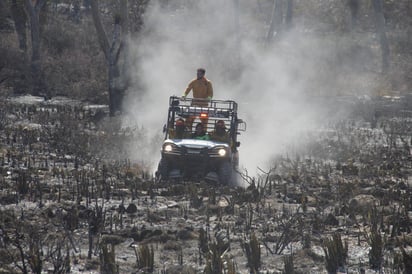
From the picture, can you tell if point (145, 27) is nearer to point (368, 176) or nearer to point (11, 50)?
point (11, 50)

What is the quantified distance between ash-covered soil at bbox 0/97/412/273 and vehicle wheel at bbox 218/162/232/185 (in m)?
0.70

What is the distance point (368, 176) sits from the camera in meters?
17.4

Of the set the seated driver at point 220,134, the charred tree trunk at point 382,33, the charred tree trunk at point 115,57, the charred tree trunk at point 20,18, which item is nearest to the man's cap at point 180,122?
the seated driver at point 220,134

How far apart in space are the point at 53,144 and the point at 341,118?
1425 cm

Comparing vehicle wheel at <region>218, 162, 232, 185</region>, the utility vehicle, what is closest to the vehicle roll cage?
the utility vehicle

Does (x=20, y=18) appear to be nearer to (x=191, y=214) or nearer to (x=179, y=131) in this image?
(x=179, y=131)

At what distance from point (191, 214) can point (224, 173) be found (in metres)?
3.61

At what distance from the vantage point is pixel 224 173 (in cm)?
1611

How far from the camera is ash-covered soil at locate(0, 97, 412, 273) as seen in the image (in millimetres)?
9484

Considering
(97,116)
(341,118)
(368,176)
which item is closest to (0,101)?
(97,116)

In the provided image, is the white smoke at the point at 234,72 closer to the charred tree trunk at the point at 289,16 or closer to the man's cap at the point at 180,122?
the charred tree trunk at the point at 289,16

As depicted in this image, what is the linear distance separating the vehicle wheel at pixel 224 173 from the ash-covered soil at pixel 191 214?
700 millimetres

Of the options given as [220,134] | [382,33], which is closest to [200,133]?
[220,134]

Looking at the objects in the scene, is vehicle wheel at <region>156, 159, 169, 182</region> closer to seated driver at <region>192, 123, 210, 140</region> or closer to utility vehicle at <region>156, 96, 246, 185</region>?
utility vehicle at <region>156, 96, 246, 185</region>
